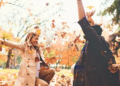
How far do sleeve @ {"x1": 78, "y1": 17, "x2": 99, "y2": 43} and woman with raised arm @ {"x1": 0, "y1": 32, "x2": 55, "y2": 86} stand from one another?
0.64 meters

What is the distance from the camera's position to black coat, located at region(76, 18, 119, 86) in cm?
190

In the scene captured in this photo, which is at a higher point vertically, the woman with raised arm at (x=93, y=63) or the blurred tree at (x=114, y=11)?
the blurred tree at (x=114, y=11)

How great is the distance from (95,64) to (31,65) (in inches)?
33.5

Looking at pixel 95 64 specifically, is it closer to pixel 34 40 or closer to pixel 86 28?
pixel 86 28

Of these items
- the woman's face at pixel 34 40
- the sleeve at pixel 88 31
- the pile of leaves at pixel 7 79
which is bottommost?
the pile of leaves at pixel 7 79

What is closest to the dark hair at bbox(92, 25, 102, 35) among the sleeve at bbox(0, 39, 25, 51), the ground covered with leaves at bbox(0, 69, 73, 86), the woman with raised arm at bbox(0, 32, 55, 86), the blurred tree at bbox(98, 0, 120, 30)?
the blurred tree at bbox(98, 0, 120, 30)

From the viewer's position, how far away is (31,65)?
1.82 m

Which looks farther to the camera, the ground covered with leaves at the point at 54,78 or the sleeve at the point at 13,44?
the ground covered with leaves at the point at 54,78

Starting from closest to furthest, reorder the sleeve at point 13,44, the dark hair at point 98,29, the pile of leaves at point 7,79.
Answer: the sleeve at point 13,44 < the pile of leaves at point 7,79 < the dark hair at point 98,29

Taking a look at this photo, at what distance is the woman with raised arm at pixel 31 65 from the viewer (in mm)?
1788

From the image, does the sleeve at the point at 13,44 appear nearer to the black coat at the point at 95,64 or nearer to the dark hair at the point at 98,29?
the black coat at the point at 95,64

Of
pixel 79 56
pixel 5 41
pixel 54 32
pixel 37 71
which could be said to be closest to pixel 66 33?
pixel 54 32

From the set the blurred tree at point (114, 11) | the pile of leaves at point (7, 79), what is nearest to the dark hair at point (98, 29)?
the blurred tree at point (114, 11)

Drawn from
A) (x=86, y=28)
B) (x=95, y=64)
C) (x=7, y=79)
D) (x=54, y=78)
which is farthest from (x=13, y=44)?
(x=95, y=64)
